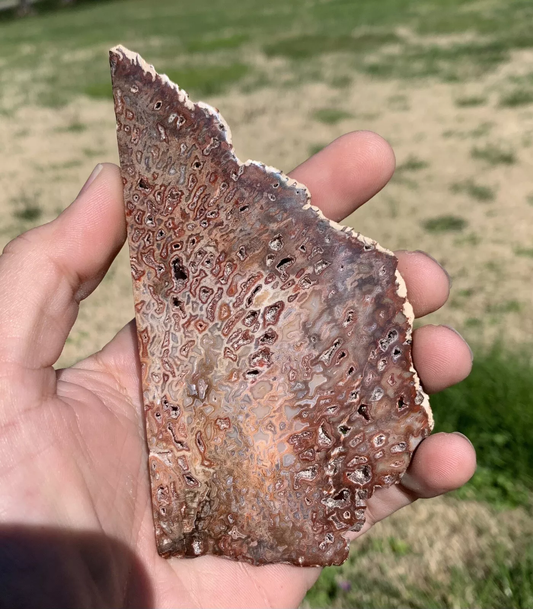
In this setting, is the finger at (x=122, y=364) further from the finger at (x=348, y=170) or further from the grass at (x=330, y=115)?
the grass at (x=330, y=115)

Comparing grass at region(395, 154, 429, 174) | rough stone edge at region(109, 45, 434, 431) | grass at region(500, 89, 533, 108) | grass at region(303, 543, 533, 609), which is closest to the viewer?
rough stone edge at region(109, 45, 434, 431)

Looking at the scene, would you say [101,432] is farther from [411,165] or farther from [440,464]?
[411,165]

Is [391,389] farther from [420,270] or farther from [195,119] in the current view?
[195,119]

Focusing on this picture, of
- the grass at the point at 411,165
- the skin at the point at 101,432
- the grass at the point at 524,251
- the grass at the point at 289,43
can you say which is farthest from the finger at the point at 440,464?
the grass at the point at 289,43

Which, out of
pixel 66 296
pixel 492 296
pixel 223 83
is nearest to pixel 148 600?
pixel 66 296

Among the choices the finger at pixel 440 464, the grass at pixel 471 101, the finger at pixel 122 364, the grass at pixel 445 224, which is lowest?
the grass at pixel 445 224

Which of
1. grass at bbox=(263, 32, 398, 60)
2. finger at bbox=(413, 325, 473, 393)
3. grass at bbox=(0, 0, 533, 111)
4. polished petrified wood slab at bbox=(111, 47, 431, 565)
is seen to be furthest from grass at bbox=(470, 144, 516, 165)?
grass at bbox=(263, 32, 398, 60)

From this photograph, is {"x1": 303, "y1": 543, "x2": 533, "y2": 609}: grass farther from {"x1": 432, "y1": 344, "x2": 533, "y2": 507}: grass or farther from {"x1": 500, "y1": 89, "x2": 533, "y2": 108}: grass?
{"x1": 500, "y1": 89, "x2": 533, "y2": 108}: grass
